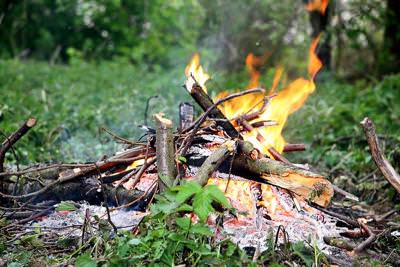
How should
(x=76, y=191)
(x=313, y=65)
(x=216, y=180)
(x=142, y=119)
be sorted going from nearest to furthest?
(x=216, y=180) → (x=76, y=191) → (x=313, y=65) → (x=142, y=119)

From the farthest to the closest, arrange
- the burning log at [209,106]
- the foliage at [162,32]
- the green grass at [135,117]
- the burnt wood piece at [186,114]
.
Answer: the foliage at [162,32] < the green grass at [135,117] < the burnt wood piece at [186,114] < the burning log at [209,106]

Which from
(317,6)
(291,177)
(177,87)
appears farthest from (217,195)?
(317,6)

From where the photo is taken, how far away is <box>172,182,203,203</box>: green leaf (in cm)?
250

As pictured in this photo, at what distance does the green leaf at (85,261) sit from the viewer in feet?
8.36

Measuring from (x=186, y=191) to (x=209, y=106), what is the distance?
1.12 metres

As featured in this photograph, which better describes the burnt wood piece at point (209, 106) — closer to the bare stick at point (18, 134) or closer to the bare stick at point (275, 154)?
the bare stick at point (275, 154)

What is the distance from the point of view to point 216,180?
3354 mm

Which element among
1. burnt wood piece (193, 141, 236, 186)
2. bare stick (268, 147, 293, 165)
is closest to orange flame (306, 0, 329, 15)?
bare stick (268, 147, 293, 165)

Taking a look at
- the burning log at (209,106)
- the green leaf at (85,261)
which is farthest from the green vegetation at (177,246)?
the burning log at (209,106)

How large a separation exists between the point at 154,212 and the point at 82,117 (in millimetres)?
3756

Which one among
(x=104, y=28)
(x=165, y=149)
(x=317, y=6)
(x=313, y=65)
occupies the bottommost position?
(x=165, y=149)

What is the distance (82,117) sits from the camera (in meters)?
6.21

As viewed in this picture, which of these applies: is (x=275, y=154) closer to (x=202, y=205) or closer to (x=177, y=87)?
(x=202, y=205)

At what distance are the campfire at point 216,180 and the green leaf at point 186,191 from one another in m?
0.38
